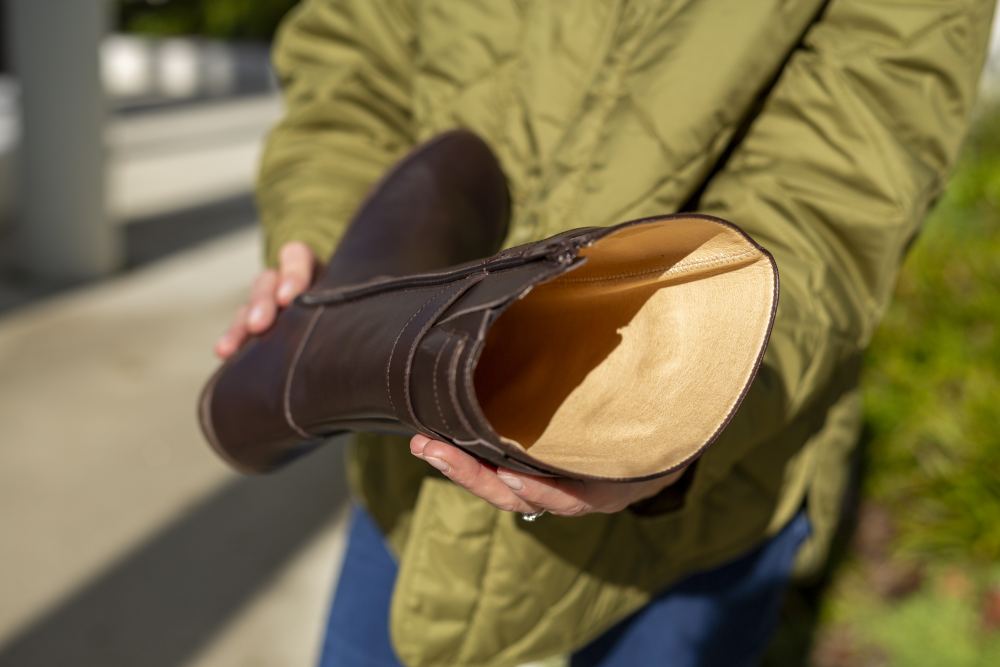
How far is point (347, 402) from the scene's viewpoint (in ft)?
3.22

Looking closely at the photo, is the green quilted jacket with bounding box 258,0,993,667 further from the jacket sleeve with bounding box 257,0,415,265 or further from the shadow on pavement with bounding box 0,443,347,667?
the shadow on pavement with bounding box 0,443,347,667

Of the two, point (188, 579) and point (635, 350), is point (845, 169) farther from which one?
point (188, 579)

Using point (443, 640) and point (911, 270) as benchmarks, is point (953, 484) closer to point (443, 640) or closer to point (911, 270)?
point (911, 270)

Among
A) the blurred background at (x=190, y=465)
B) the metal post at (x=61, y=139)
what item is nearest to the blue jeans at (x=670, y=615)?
the blurred background at (x=190, y=465)

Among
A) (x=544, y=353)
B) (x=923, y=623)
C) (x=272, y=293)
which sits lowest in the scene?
(x=923, y=623)

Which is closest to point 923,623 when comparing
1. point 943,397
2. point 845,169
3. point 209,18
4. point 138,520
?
point 943,397

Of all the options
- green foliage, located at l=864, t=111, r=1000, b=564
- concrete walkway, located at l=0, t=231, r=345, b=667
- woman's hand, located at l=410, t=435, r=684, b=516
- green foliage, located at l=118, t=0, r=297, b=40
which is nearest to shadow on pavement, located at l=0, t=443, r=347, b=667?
concrete walkway, located at l=0, t=231, r=345, b=667

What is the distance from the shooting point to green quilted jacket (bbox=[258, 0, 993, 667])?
105 centimetres

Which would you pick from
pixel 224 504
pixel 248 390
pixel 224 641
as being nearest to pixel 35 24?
pixel 224 504

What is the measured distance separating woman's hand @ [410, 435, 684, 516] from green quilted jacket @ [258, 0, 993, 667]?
0.72 ft

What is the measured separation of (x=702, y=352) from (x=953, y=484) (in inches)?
83.3

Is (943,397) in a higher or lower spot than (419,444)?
lower

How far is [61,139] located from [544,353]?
163 inches

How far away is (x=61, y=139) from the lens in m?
4.45
